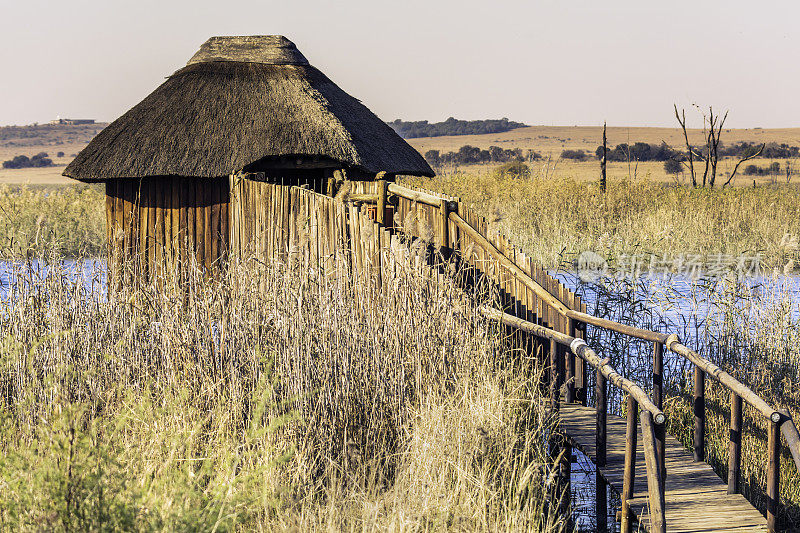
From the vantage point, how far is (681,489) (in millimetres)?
4602

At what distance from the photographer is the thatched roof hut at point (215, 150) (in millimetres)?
10727

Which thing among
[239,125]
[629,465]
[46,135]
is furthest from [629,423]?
[46,135]

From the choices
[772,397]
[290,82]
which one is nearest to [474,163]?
[290,82]

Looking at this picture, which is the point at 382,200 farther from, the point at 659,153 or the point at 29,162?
the point at 29,162

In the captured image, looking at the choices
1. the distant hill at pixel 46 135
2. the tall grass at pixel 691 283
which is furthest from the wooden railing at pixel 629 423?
the distant hill at pixel 46 135

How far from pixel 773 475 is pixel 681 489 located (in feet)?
1.93

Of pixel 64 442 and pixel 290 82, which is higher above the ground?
pixel 290 82

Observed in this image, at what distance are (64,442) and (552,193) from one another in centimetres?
1497

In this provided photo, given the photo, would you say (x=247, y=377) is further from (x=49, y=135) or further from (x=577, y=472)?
(x=49, y=135)

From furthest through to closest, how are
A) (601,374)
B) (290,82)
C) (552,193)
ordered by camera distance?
(552,193)
(290,82)
(601,374)

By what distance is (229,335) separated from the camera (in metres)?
5.14

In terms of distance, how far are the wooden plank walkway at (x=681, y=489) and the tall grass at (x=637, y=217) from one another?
875 cm

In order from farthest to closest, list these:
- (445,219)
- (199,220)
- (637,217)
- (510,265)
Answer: (637,217) → (199,220) → (445,219) → (510,265)

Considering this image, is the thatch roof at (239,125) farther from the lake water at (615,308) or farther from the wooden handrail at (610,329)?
the lake water at (615,308)
